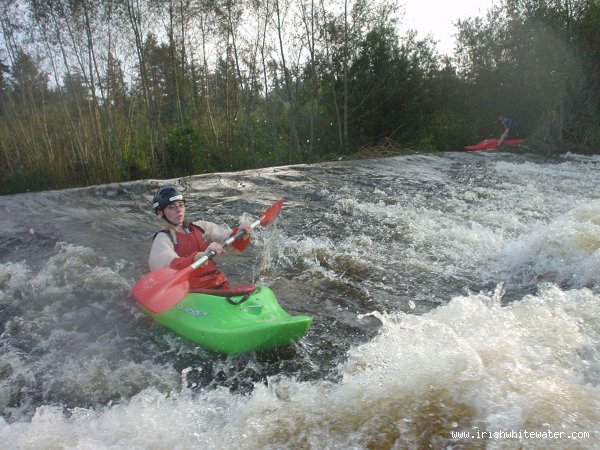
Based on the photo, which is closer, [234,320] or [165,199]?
[234,320]

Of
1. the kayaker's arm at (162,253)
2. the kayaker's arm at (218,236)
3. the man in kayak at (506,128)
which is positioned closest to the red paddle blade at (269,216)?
the kayaker's arm at (218,236)

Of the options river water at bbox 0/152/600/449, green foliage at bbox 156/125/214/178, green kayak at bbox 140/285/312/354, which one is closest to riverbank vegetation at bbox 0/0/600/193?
green foliage at bbox 156/125/214/178

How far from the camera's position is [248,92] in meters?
11.1

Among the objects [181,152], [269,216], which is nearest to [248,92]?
[181,152]

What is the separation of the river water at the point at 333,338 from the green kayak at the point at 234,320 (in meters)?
0.09

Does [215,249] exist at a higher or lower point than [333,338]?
higher

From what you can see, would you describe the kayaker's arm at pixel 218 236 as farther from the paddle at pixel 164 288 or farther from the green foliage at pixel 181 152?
the green foliage at pixel 181 152

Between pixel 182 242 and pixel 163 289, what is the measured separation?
634 millimetres

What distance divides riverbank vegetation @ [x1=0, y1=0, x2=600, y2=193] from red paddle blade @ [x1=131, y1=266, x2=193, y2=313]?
22.5 feet

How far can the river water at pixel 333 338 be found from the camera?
2135 mm

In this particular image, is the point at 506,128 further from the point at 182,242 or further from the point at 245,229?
the point at 182,242

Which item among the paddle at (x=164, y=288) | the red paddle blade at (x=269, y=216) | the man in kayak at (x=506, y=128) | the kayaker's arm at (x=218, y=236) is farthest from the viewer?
the man in kayak at (x=506, y=128)

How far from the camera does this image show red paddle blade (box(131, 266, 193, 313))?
10.1ft

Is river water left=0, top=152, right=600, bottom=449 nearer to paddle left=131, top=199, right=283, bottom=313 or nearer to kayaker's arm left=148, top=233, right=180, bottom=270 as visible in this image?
paddle left=131, top=199, right=283, bottom=313
